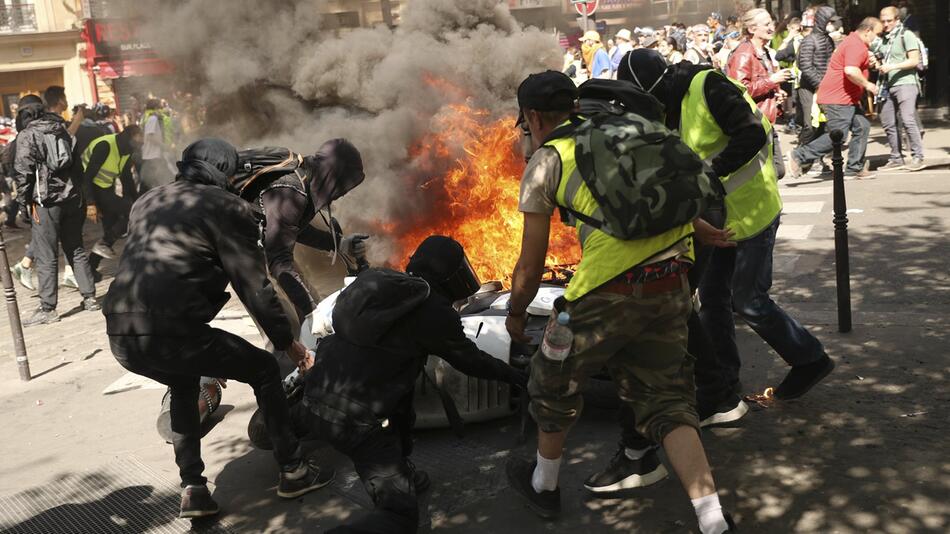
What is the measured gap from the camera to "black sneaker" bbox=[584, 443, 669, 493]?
12.9 ft

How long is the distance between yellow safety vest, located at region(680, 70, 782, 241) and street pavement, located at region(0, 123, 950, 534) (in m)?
1.00

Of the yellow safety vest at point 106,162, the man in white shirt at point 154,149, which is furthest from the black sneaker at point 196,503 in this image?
the man in white shirt at point 154,149

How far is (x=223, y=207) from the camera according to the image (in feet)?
13.0

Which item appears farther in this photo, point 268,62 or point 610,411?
point 268,62

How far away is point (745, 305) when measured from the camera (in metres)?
4.49

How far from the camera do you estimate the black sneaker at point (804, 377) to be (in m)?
4.54

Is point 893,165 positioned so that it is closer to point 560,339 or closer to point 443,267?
point 443,267

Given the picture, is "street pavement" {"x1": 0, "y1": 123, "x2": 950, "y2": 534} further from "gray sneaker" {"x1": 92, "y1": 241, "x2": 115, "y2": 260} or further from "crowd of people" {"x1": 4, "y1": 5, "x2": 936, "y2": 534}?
"gray sneaker" {"x1": 92, "y1": 241, "x2": 115, "y2": 260}

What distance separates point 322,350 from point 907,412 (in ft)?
9.24

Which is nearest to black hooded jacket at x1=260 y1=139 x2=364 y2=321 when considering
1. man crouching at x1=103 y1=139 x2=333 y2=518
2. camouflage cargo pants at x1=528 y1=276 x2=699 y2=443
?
man crouching at x1=103 y1=139 x2=333 y2=518

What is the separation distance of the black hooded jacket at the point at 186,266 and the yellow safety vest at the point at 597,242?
4.68 ft

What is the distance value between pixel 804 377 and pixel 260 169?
3.16 m

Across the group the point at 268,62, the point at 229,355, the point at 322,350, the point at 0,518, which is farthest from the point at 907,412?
the point at 268,62

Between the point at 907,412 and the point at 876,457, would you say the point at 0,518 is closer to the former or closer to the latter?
the point at 876,457
